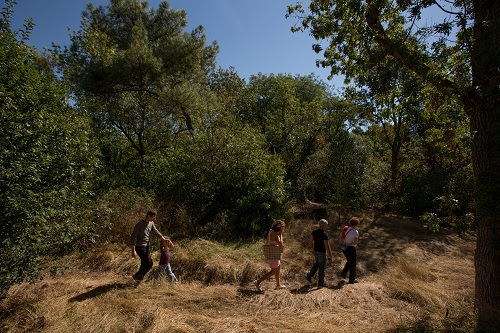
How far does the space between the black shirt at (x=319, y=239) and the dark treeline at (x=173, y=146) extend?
211 cm

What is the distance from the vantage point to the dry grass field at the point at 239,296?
5.15 metres

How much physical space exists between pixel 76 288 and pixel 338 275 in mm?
6208

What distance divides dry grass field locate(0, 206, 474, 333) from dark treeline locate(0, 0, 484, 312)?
81 cm

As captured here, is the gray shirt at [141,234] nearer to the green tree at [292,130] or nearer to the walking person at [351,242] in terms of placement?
the walking person at [351,242]

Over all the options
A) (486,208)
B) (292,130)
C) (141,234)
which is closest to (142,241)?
(141,234)

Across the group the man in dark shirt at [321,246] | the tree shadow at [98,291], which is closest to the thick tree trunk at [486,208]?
the man in dark shirt at [321,246]

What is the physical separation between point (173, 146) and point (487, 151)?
11.9 m

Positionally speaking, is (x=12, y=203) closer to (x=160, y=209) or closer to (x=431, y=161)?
(x=160, y=209)

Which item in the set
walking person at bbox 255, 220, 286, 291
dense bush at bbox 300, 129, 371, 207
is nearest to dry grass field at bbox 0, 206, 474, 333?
walking person at bbox 255, 220, 286, 291

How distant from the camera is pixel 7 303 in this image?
19.0 feet

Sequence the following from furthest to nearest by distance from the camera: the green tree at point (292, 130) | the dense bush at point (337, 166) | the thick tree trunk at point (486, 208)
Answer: the green tree at point (292, 130) → the dense bush at point (337, 166) → the thick tree trunk at point (486, 208)

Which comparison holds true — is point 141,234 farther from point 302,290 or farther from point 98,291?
point 302,290

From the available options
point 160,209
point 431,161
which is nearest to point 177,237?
point 160,209

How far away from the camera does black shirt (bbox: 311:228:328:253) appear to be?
7.35 metres
